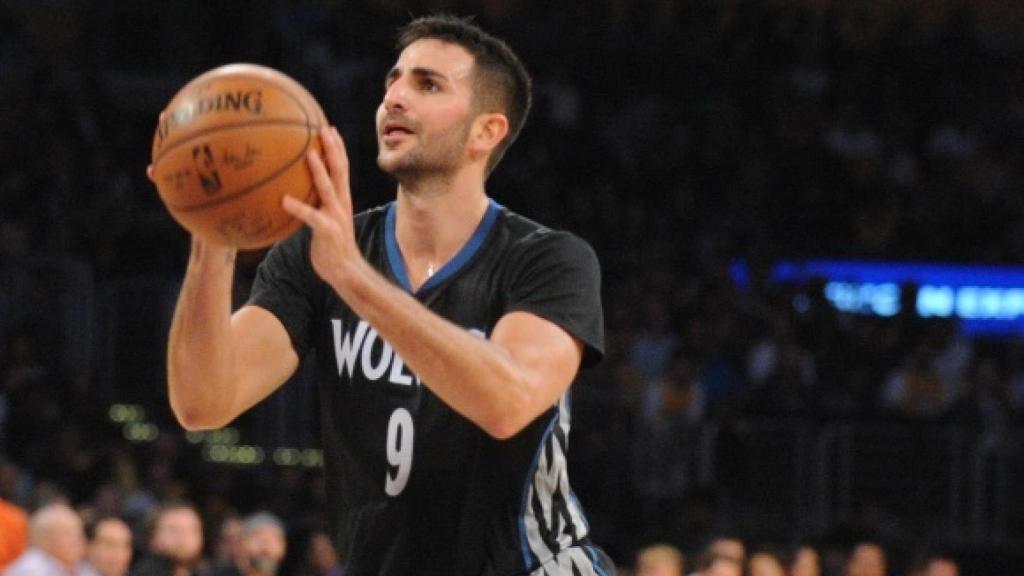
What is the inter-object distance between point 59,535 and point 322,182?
18.2 feet

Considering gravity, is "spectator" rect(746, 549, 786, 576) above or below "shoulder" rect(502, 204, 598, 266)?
below

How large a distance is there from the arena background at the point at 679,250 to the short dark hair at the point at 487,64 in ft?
24.2

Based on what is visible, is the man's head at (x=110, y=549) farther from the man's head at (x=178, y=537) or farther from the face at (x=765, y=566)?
the face at (x=765, y=566)

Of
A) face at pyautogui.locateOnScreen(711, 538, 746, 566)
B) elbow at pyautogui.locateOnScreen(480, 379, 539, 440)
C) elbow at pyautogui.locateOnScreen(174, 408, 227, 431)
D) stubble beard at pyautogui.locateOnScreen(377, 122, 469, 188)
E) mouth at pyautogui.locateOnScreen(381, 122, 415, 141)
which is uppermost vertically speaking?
mouth at pyautogui.locateOnScreen(381, 122, 415, 141)

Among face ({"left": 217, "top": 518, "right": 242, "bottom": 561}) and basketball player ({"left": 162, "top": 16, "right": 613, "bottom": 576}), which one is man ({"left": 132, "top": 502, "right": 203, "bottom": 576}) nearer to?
face ({"left": 217, "top": 518, "right": 242, "bottom": 561})

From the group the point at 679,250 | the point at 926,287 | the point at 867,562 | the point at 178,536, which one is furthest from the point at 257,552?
the point at 926,287

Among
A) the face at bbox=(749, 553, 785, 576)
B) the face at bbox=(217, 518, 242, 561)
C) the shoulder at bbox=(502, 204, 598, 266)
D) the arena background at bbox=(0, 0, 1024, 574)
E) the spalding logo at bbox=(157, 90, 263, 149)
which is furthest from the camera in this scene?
the arena background at bbox=(0, 0, 1024, 574)

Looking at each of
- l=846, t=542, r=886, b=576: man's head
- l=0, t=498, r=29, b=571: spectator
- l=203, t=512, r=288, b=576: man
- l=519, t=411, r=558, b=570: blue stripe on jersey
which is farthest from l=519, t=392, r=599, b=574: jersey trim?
l=846, t=542, r=886, b=576: man's head

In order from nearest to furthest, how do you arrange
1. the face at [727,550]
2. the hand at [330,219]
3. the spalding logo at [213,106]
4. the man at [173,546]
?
the hand at [330,219], the spalding logo at [213,106], the man at [173,546], the face at [727,550]

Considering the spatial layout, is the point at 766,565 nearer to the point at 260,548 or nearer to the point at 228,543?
the point at 260,548

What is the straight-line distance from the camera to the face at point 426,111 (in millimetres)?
4398

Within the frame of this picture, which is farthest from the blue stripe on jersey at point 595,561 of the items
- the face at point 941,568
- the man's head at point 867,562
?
the face at point 941,568

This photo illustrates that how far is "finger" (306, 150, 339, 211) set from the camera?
3967 millimetres

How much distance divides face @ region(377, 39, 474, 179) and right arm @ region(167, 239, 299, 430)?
47cm
